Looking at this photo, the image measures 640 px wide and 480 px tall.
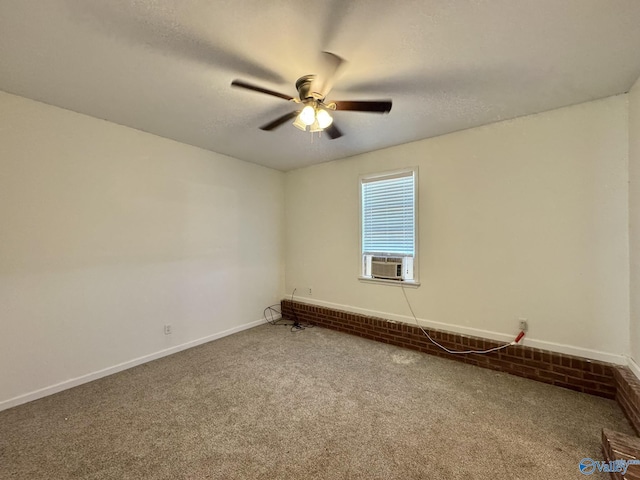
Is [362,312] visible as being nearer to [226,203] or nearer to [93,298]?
[226,203]

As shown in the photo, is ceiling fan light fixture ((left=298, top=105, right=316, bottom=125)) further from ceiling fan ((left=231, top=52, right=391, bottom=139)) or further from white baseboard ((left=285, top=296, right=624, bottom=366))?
white baseboard ((left=285, top=296, right=624, bottom=366))

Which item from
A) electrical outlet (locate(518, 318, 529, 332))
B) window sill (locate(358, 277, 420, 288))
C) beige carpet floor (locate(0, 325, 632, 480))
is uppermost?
window sill (locate(358, 277, 420, 288))

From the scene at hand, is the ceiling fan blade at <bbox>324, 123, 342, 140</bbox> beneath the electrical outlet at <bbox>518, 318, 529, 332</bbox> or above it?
above

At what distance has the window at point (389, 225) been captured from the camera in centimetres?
323

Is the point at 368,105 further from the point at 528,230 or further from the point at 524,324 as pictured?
the point at 524,324

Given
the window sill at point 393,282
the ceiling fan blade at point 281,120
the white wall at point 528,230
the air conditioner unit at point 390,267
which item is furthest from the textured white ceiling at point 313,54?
the window sill at point 393,282

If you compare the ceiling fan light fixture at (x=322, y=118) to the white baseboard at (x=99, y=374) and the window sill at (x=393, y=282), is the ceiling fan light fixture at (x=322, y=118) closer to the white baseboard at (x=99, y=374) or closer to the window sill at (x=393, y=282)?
the window sill at (x=393, y=282)

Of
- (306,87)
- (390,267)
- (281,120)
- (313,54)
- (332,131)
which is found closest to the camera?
(313,54)

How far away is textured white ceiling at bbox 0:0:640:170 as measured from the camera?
1.36 metres

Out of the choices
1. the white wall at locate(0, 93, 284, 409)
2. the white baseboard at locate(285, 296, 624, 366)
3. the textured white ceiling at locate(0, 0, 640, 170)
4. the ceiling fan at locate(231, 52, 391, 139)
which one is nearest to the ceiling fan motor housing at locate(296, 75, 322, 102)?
the ceiling fan at locate(231, 52, 391, 139)

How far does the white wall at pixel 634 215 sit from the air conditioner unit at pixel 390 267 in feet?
5.84

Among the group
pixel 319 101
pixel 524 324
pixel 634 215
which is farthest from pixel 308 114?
pixel 524 324

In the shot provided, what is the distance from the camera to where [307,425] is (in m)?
1.84

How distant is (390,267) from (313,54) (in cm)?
243
